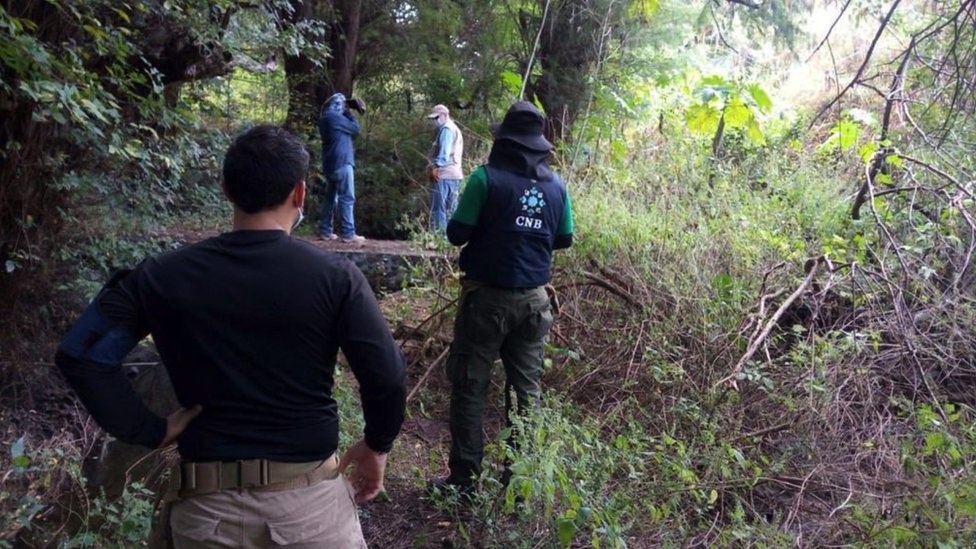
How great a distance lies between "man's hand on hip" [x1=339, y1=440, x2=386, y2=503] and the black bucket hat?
89.9 inches

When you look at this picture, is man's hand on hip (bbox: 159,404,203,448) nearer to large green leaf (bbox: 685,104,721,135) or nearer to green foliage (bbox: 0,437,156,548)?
green foliage (bbox: 0,437,156,548)

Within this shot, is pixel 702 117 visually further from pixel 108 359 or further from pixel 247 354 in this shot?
pixel 108 359

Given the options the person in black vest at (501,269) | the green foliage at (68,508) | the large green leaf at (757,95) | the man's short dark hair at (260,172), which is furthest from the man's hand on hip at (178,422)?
the large green leaf at (757,95)

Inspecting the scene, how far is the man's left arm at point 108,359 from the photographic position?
2.09 m

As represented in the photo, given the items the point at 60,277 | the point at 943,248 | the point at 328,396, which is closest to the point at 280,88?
the point at 60,277

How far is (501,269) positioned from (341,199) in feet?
22.6

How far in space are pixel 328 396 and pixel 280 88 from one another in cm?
1358

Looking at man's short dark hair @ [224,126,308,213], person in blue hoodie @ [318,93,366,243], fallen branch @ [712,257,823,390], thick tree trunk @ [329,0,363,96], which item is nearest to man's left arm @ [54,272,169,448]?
man's short dark hair @ [224,126,308,213]

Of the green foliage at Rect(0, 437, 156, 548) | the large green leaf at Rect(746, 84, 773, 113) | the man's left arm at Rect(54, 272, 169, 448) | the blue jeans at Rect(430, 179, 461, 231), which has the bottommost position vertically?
the green foliage at Rect(0, 437, 156, 548)

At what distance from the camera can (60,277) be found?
6.87 meters

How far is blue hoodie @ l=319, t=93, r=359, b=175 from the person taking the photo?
1043 cm

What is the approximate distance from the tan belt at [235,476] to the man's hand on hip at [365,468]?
22cm

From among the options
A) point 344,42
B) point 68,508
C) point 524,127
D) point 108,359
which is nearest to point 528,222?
point 524,127

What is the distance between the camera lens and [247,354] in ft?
7.04
